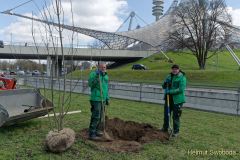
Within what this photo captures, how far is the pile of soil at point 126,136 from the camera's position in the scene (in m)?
6.91

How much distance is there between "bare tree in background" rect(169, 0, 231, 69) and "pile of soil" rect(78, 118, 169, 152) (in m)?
46.1

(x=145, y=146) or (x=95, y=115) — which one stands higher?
(x=95, y=115)

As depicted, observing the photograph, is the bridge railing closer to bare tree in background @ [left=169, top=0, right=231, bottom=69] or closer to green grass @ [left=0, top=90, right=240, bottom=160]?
green grass @ [left=0, top=90, right=240, bottom=160]

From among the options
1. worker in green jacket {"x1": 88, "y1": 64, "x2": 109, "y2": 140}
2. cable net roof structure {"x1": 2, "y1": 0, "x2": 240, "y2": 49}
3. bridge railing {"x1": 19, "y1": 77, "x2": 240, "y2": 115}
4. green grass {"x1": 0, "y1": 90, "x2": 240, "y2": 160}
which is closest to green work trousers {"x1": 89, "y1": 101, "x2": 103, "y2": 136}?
worker in green jacket {"x1": 88, "y1": 64, "x2": 109, "y2": 140}

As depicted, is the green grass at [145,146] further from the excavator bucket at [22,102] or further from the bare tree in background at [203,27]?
the bare tree in background at [203,27]

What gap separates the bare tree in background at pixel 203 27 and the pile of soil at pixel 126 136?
4609 cm

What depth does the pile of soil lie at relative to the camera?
6.91 metres

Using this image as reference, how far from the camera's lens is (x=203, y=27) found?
53.1m

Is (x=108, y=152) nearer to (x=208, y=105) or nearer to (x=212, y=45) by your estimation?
(x=208, y=105)

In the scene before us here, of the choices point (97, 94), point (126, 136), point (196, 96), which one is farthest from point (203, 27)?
point (97, 94)

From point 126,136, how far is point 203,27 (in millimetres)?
47812

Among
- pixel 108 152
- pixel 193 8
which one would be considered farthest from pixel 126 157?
pixel 193 8

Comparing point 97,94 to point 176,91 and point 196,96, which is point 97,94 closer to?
point 176,91

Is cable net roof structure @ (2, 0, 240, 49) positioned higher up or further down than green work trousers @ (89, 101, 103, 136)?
higher up
